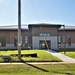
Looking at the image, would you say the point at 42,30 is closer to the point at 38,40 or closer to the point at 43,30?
the point at 43,30

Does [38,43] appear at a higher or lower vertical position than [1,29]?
lower

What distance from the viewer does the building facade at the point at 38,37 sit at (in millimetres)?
47125

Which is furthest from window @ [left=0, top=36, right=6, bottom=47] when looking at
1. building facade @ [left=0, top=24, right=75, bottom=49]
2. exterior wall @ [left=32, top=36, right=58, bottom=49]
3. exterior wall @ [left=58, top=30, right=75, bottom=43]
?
exterior wall @ [left=58, top=30, right=75, bottom=43]

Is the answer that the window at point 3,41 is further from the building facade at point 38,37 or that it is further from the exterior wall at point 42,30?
the exterior wall at point 42,30

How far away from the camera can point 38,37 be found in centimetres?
4716

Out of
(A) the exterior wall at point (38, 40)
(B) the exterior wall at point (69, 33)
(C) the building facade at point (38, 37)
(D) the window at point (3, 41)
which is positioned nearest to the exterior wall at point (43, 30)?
(C) the building facade at point (38, 37)

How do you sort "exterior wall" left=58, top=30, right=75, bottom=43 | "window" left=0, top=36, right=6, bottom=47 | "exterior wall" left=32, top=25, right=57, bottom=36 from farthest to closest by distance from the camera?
1. "exterior wall" left=58, top=30, right=75, bottom=43
2. "window" left=0, top=36, right=6, bottom=47
3. "exterior wall" left=32, top=25, right=57, bottom=36

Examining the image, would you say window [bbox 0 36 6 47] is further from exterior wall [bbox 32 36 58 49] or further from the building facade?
exterior wall [bbox 32 36 58 49]

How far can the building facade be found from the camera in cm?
→ 4712

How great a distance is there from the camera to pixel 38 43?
155ft

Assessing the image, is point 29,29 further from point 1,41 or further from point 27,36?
point 1,41

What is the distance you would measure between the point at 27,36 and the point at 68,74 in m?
36.4

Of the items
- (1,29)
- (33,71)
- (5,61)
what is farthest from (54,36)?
(33,71)

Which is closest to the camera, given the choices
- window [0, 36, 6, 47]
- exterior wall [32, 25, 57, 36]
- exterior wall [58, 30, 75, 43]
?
exterior wall [32, 25, 57, 36]
